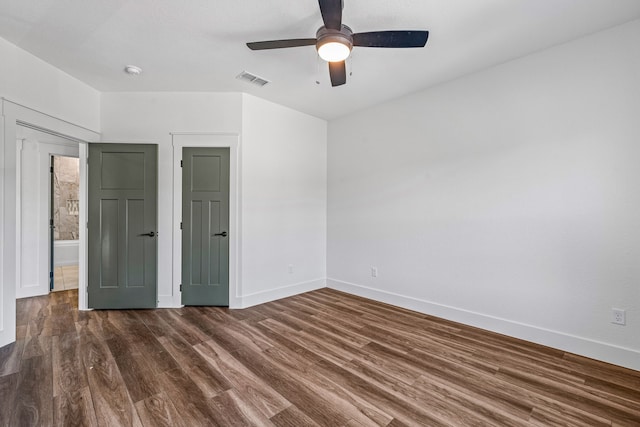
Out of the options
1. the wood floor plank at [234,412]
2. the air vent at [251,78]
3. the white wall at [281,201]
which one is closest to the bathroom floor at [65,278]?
the white wall at [281,201]

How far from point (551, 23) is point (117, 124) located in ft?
15.9

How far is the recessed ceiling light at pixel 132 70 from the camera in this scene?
3055mm

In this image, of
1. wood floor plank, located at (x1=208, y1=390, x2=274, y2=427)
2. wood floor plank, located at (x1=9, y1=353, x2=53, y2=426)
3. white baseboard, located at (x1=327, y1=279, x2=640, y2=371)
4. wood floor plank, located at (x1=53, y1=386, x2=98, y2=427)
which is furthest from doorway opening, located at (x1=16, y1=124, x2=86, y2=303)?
white baseboard, located at (x1=327, y1=279, x2=640, y2=371)

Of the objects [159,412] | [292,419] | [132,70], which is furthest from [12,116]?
[292,419]

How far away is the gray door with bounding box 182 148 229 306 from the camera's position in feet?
12.4

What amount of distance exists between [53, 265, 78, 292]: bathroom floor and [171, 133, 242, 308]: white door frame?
7.93ft

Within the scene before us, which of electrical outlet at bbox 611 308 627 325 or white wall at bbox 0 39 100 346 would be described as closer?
electrical outlet at bbox 611 308 627 325

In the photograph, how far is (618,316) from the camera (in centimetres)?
242

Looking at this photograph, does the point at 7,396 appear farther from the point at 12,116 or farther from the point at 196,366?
the point at 12,116

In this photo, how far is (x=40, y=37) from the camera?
254cm

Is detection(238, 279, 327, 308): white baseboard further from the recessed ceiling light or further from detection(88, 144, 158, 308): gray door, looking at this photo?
the recessed ceiling light

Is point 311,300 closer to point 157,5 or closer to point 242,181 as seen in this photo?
point 242,181

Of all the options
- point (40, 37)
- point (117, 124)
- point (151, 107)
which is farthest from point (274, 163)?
point (40, 37)

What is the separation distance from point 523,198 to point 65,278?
7.42 m
